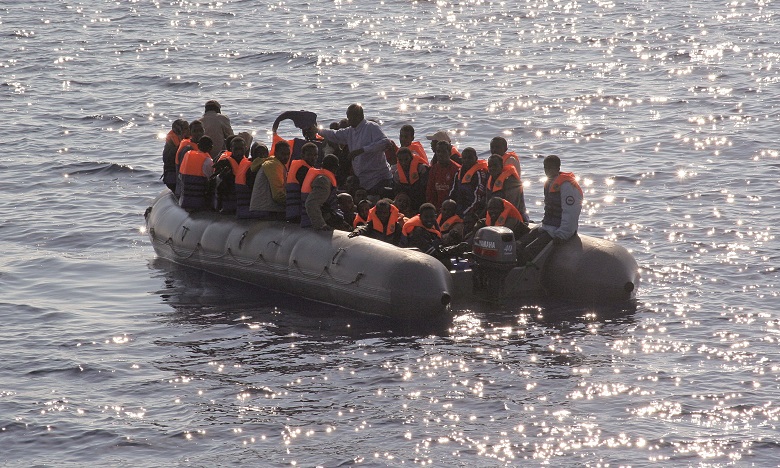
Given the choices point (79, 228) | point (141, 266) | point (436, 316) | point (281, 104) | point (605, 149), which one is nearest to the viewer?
point (436, 316)

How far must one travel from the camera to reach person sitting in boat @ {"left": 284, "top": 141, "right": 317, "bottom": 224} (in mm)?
17625

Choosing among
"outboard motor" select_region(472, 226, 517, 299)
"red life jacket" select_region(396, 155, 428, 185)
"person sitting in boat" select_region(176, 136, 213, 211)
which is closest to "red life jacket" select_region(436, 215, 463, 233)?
"outboard motor" select_region(472, 226, 517, 299)

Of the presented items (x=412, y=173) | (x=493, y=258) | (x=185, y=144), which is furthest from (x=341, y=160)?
(x=493, y=258)

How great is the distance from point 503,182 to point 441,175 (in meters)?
1.35

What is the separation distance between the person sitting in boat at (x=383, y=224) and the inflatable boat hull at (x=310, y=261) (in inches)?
15.6

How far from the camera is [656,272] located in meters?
19.5

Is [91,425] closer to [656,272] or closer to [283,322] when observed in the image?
[283,322]

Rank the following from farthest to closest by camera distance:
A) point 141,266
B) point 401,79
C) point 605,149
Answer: point 401,79 < point 605,149 < point 141,266

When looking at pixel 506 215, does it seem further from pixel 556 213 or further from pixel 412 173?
pixel 412 173

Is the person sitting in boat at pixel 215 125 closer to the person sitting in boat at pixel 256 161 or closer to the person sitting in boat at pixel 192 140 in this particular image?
the person sitting in boat at pixel 192 140

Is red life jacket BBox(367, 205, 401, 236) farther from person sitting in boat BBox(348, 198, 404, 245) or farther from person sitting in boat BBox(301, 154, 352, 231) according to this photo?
person sitting in boat BBox(301, 154, 352, 231)

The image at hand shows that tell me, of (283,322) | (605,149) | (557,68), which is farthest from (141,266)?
(557,68)

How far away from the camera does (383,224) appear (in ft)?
57.4

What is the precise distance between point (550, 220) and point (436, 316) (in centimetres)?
228
